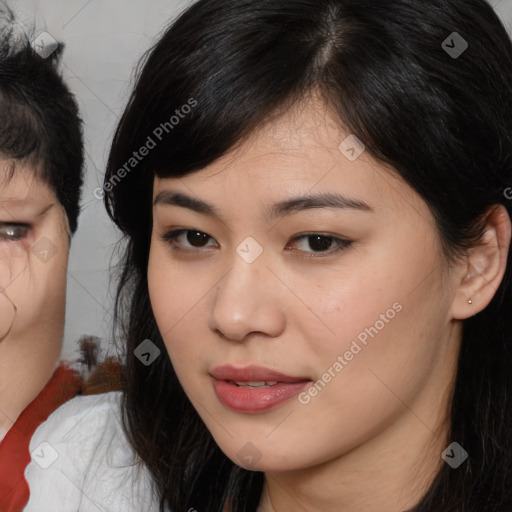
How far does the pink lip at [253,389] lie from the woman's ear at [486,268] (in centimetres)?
22

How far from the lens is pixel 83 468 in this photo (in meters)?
1.42

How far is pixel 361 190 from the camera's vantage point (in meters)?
1.01

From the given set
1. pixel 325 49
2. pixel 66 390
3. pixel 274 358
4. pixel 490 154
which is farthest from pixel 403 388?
pixel 66 390

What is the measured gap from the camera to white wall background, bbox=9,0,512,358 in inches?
55.9

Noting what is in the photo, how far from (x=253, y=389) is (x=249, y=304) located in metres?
0.12

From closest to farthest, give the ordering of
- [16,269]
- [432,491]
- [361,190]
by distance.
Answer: [361,190] → [432,491] → [16,269]

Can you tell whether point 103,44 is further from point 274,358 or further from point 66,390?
point 274,358

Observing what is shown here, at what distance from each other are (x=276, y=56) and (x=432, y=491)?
58 centimetres

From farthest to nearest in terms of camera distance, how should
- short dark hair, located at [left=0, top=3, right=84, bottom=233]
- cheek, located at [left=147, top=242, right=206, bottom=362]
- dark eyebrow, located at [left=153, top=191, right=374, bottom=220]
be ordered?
short dark hair, located at [left=0, top=3, right=84, bottom=233]
cheek, located at [left=147, top=242, right=206, bottom=362]
dark eyebrow, located at [left=153, top=191, right=374, bottom=220]

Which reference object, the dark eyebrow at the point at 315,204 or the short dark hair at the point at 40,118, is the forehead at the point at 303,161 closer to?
the dark eyebrow at the point at 315,204
